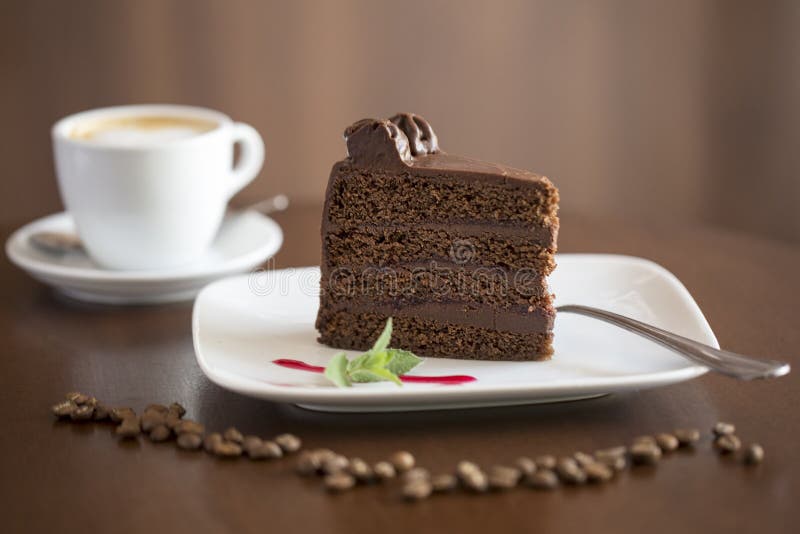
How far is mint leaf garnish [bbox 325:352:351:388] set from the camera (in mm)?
2160

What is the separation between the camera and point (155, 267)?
313cm

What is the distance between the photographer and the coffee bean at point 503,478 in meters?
1.82

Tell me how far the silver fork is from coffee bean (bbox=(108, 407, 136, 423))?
118cm

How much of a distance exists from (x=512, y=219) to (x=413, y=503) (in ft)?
2.94

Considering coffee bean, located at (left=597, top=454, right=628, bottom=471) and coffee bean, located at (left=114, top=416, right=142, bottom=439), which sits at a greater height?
coffee bean, located at (left=597, top=454, right=628, bottom=471)

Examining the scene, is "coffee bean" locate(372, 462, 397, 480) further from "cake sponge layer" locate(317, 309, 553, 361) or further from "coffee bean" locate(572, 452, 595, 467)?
"cake sponge layer" locate(317, 309, 553, 361)

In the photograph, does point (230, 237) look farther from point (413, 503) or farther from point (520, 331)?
point (413, 503)

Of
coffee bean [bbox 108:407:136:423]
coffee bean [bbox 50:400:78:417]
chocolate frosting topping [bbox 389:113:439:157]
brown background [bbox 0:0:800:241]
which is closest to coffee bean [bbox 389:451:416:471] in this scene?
coffee bean [bbox 108:407:136:423]

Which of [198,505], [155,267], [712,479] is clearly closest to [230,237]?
[155,267]

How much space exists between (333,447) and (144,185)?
133 cm

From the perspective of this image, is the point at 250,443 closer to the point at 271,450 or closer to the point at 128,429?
the point at 271,450

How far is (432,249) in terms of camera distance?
2514 millimetres

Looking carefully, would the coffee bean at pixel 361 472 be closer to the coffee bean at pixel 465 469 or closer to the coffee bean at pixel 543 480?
the coffee bean at pixel 465 469

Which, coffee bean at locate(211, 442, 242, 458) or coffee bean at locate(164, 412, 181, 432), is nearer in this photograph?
coffee bean at locate(211, 442, 242, 458)
